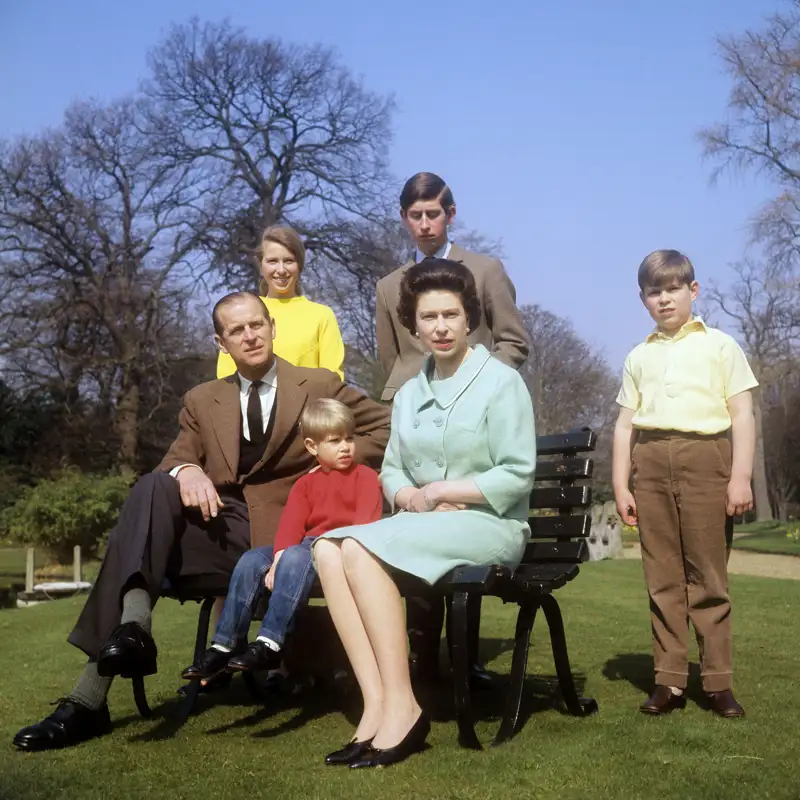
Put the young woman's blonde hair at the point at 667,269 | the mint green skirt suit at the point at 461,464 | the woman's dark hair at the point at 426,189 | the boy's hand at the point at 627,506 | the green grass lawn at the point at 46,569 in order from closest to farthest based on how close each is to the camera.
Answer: the mint green skirt suit at the point at 461,464, the young woman's blonde hair at the point at 667,269, the boy's hand at the point at 627,506, the woman's dark hair at the point at 426,189, the green grass lawn at the point at 46,569

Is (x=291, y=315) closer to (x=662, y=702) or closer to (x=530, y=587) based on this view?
(x=530, y=587)

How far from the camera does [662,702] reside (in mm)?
4375

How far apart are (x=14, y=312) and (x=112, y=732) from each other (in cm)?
2382

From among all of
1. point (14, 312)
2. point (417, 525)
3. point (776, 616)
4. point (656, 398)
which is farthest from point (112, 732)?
point (14, 312)

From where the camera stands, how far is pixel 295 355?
557cm

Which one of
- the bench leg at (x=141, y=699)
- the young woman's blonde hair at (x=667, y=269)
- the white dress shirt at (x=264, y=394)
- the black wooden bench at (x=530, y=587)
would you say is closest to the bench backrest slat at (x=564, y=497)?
the black wooden bench at (x=530, y=587)

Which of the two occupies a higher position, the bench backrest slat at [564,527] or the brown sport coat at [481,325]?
the brown sport coat at [481,325]

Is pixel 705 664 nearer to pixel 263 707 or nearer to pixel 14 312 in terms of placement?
pixel 263 707

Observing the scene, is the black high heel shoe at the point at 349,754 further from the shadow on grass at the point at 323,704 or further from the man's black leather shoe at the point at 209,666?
the shadow on grass at the point at 323,704

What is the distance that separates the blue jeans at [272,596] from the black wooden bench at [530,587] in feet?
0.43

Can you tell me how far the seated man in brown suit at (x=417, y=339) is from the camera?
16.5ft

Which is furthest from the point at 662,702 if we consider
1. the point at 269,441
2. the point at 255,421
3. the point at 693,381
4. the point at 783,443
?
the point at 783,443

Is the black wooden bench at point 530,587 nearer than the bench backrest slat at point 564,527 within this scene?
Yes

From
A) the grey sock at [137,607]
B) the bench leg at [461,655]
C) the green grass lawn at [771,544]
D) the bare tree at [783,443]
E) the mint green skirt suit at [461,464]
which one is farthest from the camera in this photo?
the bare tree at [783,443]
